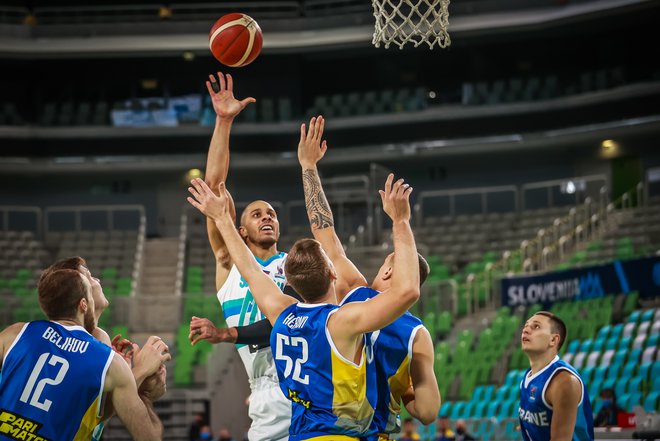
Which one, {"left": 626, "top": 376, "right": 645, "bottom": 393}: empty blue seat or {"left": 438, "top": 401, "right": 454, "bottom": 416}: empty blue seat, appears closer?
{"left": 626, "top": 376, "right": 645, "bottom": 393}: empty blue seat

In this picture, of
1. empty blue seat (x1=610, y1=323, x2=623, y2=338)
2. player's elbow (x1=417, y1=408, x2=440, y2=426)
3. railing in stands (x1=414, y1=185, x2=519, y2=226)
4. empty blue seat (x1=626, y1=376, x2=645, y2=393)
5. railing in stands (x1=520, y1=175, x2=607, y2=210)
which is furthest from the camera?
railing in stands (x1=414, y1=185, x2=519, y2=226)

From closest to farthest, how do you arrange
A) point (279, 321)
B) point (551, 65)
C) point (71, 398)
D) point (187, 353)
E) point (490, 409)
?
1. point (71, 398)
2. point (279, 321)
3. point (490, 409)
4. point (187, 353)
5. point (551, 65)

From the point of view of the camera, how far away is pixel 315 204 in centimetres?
670

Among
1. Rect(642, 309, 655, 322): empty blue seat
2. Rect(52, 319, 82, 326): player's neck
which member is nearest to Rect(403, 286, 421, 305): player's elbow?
Rect(52, 319, 82, 326): player's neck

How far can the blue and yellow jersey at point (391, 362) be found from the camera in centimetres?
557

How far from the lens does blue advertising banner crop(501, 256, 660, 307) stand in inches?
736

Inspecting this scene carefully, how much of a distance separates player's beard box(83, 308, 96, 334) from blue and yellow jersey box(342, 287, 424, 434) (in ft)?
4.51

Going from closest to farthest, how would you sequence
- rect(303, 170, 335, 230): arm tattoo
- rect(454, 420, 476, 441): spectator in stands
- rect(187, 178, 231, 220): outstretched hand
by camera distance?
1. rect(187, 178, 231, 220): outstretched hand
2. rect(303, 170, 335, 230): arm tattoo
3. rect(454, 420, 476, 441): spectator in stands

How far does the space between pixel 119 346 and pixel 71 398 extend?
0.78 meters

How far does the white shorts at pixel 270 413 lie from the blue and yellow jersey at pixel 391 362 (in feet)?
3.34

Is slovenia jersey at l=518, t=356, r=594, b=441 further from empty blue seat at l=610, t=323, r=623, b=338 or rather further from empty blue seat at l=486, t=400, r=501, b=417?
empty blue seat at l=610, t=323, r=623, b=338

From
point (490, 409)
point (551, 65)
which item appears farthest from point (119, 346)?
point (551, 65)

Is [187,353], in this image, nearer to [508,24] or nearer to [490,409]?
[490,409]

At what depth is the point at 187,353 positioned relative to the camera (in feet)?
69.4
